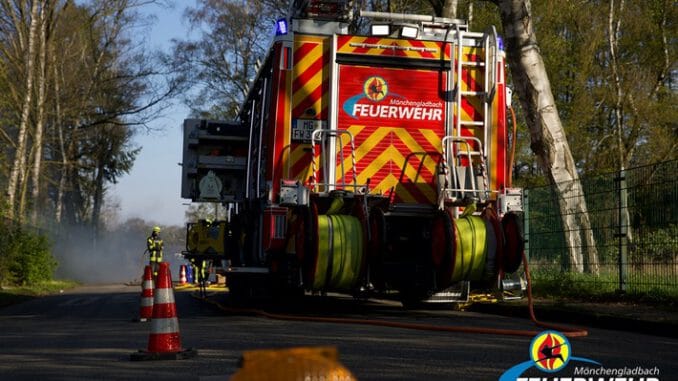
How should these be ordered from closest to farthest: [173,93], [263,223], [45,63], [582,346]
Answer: [582,346] < [263,223] < [45,63] < [173,93]

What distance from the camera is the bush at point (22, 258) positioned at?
2224cm

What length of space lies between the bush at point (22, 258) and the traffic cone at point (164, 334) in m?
15.3

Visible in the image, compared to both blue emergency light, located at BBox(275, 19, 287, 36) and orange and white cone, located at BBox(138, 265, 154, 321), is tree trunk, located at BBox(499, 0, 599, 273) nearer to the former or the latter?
blue emergency light, located at BBox(275, 19, 287, 36)

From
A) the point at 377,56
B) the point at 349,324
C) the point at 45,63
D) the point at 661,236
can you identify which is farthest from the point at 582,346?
the point at 45,63

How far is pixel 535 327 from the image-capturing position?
384 inches

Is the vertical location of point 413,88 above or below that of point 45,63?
below

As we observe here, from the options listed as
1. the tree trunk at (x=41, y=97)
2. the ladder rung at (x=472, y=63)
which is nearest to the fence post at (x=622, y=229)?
the ladder rung at (x=472, y=63)

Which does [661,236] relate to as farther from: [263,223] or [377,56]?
[263,223]

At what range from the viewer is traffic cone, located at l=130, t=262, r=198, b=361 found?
724cm

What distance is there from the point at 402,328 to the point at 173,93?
97.5 feet

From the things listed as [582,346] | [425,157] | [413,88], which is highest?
[413,88]

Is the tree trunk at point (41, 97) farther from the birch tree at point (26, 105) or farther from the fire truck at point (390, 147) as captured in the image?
the fire truck at point (390, 147)

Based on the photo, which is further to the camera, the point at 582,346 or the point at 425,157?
the point at 425,157

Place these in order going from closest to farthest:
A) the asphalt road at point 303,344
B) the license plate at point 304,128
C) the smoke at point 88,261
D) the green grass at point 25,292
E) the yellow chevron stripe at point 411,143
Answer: the asphalt road at point 303,344, the license plate at point 304,128, the yellow chevron stripe at point 411,143, the green grass at point 25,292, the smoke at point 88,261
